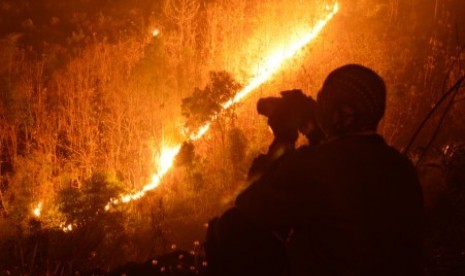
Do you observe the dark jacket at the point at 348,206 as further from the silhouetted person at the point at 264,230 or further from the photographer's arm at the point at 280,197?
the silhouetted person at the point at 264,230

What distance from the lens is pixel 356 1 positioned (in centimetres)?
1309

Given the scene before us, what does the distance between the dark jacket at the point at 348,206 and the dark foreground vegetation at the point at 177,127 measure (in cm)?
199

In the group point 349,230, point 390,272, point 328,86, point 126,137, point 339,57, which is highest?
point 328,86

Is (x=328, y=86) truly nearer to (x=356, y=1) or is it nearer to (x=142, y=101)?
(x=142, y=101)

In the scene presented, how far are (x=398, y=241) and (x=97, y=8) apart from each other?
58.8 ft

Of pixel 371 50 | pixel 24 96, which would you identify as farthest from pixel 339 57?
pixel 24 96

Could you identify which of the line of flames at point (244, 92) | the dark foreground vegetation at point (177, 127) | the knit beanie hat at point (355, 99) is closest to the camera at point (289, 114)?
the knit beanie hat at point (355, 99)

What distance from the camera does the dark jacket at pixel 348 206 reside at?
1535 millimetres

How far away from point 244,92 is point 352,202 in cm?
835

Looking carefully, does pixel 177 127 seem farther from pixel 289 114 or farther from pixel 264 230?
pixel 264 230

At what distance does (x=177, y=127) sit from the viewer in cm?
833

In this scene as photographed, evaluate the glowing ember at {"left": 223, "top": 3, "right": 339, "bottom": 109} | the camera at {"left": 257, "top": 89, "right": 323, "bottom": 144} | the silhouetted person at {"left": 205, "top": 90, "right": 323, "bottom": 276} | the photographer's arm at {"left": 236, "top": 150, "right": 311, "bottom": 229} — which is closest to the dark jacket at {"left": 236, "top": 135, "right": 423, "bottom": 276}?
the photographer's arm at {"left": 236, "top": 150, "right": 311, "bottom": 229}

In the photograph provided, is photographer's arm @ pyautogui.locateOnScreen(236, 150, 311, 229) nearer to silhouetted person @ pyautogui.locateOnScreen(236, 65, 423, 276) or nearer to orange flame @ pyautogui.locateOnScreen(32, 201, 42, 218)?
silhouetted person @ pyautogui.locateOnScreen(236, 65, 423, 276)

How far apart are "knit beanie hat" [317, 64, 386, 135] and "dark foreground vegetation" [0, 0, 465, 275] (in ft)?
6.35
